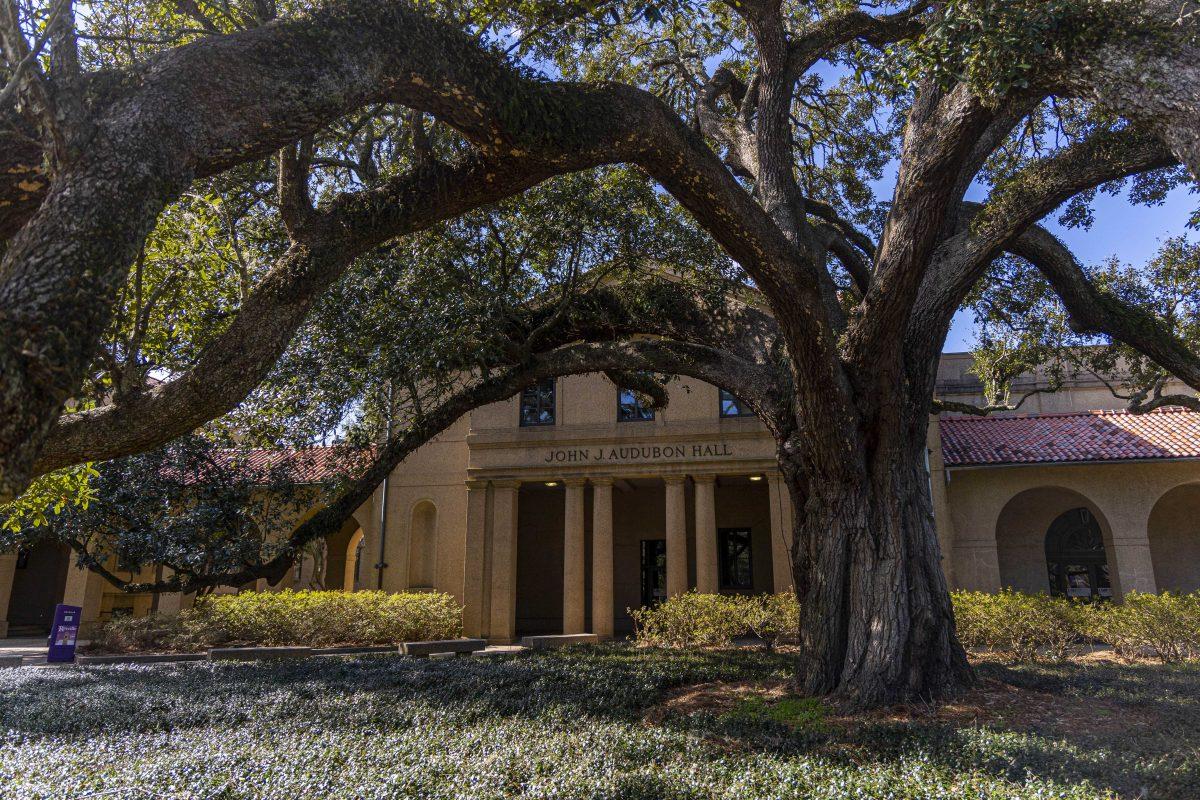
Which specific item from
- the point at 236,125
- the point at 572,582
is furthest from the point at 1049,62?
the point at 572,582

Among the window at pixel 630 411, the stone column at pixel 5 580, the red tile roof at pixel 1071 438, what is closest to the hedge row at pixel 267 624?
the stone column at pixel 5 580

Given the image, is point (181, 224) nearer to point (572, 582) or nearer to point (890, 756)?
point (890, 756)

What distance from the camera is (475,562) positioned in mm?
21141

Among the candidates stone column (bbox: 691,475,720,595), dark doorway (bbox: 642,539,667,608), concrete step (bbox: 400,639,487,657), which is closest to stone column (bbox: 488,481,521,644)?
concrete step (bbox: 400,639,487,657)

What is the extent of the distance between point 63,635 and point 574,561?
1146cm

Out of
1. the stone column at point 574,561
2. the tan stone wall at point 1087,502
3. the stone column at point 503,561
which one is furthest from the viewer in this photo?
the stone column at point 503,561

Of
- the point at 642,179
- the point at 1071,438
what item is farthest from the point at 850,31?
the point at 1071,438

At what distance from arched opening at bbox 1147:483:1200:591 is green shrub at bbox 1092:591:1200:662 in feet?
31.0

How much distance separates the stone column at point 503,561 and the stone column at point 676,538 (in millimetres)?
4353

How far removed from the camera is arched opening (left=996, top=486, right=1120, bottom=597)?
2227 cm

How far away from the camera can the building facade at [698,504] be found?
19.8 m

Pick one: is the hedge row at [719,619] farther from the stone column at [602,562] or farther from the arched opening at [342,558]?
the arched opening at [342,558]

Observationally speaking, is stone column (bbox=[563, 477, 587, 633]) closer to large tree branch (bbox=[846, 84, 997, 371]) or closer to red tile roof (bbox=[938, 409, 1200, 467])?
red tile roof (bbox=[938, 409, 1200, 467])

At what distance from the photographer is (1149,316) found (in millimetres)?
9766
